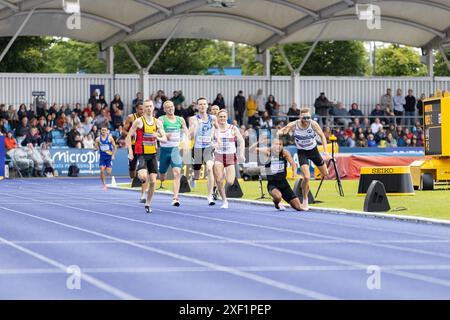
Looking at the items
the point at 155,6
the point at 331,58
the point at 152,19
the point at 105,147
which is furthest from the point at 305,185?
the point at 331,58

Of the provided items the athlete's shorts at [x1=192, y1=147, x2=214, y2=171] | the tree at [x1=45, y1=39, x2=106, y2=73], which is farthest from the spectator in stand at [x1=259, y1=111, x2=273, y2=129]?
the tree at [x1=45, y1=39, x2=106, y2=73]

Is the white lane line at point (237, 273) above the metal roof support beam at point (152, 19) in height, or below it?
below

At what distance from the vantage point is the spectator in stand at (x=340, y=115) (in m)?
51.1

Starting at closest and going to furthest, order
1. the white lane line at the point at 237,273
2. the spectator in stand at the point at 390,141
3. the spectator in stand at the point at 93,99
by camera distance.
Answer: the white lane line at the point at 237,273 → the spectator in stand at the point at 93,99 → the spectator in stand at the point at 390,141

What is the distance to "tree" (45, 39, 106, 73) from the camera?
93.7 meters

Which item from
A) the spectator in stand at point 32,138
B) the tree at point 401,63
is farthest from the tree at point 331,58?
the spectator in stand at point 32,138

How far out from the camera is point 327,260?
12469mm

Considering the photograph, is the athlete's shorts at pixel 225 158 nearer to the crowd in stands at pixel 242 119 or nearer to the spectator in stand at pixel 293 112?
the crowd in stands at pixel 242 119

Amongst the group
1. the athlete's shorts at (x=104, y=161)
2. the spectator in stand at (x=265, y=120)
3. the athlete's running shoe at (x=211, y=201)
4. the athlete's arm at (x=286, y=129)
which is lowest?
the athlete's running shoe at (x=211, y=201)

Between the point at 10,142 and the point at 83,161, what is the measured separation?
3519 millimetres

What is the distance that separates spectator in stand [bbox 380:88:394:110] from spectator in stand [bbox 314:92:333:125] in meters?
3.86

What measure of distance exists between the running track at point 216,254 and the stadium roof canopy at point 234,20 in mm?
24585

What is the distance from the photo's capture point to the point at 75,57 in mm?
97938

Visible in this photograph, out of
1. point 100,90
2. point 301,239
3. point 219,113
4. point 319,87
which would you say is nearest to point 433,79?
point 319,87
